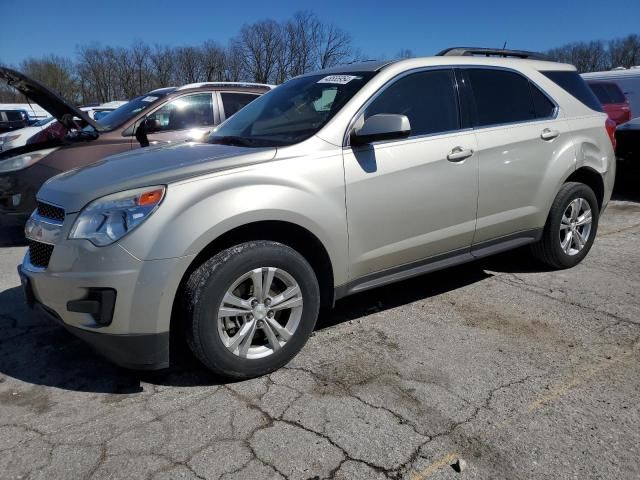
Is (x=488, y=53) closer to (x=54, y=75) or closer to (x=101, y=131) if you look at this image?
(x=101, y=131)

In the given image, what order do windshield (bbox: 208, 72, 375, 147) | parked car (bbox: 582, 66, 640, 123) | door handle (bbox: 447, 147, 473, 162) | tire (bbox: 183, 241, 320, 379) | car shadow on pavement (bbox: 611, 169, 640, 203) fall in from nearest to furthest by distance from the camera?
tire (bbox: 183, 241, 320, 379)
windshield (bbox: 208, 72, 375, 147)
door handle (bbox: 447, 147, 473, 162)
car shadow on pavement (bbox: 611, 169, 640, 203)
parked car (bbox: 582, 66, 640, 123)

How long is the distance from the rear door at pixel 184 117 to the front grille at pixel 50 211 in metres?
3.39

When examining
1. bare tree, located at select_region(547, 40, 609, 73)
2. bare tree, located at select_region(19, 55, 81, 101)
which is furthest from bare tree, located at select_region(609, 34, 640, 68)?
bare tree, located at select_region(19, 55, 81, 101)

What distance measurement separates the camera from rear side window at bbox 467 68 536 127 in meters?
3.95

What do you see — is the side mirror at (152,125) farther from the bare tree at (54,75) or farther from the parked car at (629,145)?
the bare tree at (54,75)

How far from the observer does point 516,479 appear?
7.14ft

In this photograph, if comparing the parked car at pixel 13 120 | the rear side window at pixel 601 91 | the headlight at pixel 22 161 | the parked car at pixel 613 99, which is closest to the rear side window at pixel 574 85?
the headlight at pixel 22 161

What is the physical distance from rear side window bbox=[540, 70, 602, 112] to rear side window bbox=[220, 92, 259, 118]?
3.82 metres

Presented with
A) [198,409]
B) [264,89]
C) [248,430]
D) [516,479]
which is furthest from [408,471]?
[264,89]

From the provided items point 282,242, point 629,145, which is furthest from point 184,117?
point 629,145

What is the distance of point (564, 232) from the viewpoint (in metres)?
4.66

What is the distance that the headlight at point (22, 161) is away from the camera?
5895 millimetres

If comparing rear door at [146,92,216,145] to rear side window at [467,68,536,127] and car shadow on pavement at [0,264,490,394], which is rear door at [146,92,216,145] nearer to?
car shadow on pavement at [0,264,490,394]

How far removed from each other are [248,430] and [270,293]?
76 centimetres
